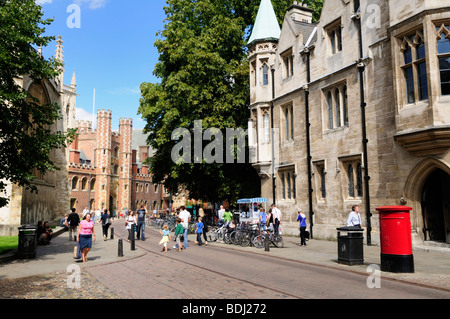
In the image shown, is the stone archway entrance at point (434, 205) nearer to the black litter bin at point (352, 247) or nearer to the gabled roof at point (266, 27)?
the black litter bin at point (352, 247)

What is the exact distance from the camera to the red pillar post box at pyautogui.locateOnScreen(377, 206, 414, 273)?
9.62 m

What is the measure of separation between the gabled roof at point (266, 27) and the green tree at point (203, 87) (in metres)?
1.78

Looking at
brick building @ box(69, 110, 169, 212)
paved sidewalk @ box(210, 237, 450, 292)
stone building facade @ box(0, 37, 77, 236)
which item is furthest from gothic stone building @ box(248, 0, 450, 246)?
brick building @ box(69, 110, 169, 212)

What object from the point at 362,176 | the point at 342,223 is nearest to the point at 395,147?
the point at 362,176

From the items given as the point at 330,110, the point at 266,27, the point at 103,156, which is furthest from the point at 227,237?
the point at 103,156

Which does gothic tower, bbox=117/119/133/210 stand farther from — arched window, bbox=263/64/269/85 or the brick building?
arched window, bbox=263/64/269/85

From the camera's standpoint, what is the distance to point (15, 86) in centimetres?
1275

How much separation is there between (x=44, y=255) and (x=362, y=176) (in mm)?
13334

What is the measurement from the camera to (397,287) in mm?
8188

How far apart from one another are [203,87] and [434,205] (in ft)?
Answer: 51.4

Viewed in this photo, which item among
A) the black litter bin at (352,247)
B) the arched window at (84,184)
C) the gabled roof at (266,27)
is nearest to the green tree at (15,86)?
the black litter bin at (352,247)

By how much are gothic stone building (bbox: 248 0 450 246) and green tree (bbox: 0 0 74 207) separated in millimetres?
12566

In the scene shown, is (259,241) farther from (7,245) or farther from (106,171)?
(106,171)

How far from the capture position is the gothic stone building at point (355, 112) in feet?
46.1
